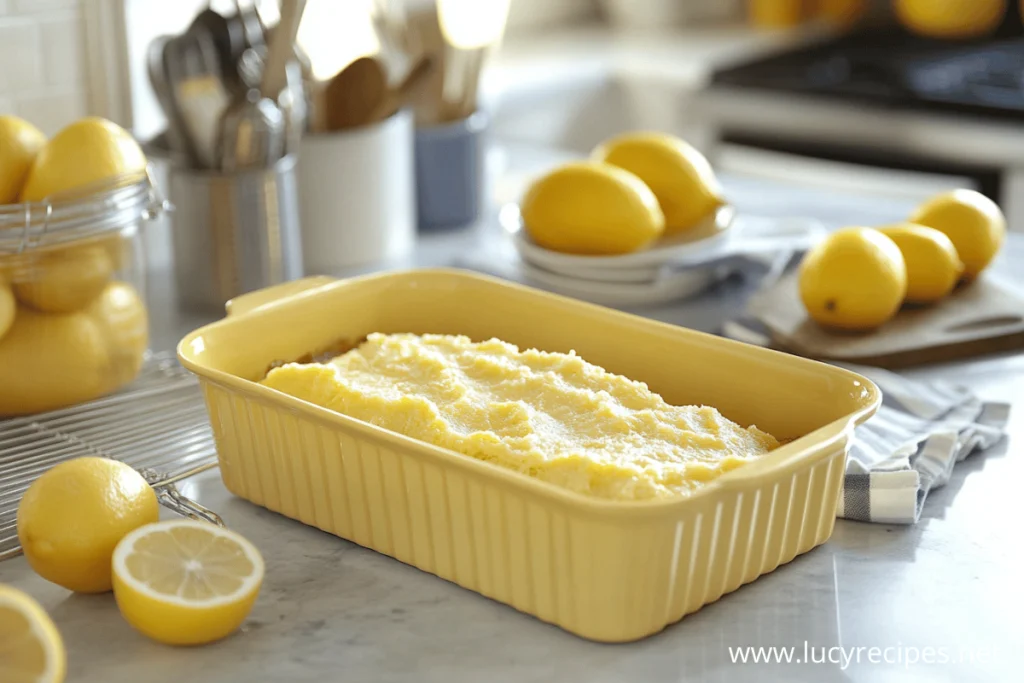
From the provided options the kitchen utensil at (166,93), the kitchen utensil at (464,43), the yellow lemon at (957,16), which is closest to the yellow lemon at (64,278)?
the kitchen utensil at (166,93)

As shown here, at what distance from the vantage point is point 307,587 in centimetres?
78

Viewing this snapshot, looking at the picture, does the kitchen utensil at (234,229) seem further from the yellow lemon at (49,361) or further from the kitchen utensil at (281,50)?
the yellow lemon at (49,361)

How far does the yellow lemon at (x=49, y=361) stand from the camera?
985mm

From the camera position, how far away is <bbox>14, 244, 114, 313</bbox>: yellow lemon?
0.97 metres

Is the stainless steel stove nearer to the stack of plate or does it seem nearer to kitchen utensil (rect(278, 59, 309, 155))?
the stack of plate

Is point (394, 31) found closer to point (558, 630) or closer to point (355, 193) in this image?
point (355, 193)

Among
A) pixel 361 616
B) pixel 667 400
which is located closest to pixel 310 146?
pixel 667 400

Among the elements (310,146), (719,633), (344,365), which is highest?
(310,146)

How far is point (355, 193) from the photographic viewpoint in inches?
53.4

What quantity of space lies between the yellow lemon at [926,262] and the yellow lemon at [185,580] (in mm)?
719

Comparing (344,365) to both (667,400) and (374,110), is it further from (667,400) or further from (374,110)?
(374,110)

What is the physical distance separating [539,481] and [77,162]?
0.52m

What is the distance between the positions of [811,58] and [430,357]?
1.74 meters

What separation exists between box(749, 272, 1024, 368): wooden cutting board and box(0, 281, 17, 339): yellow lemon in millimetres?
680
